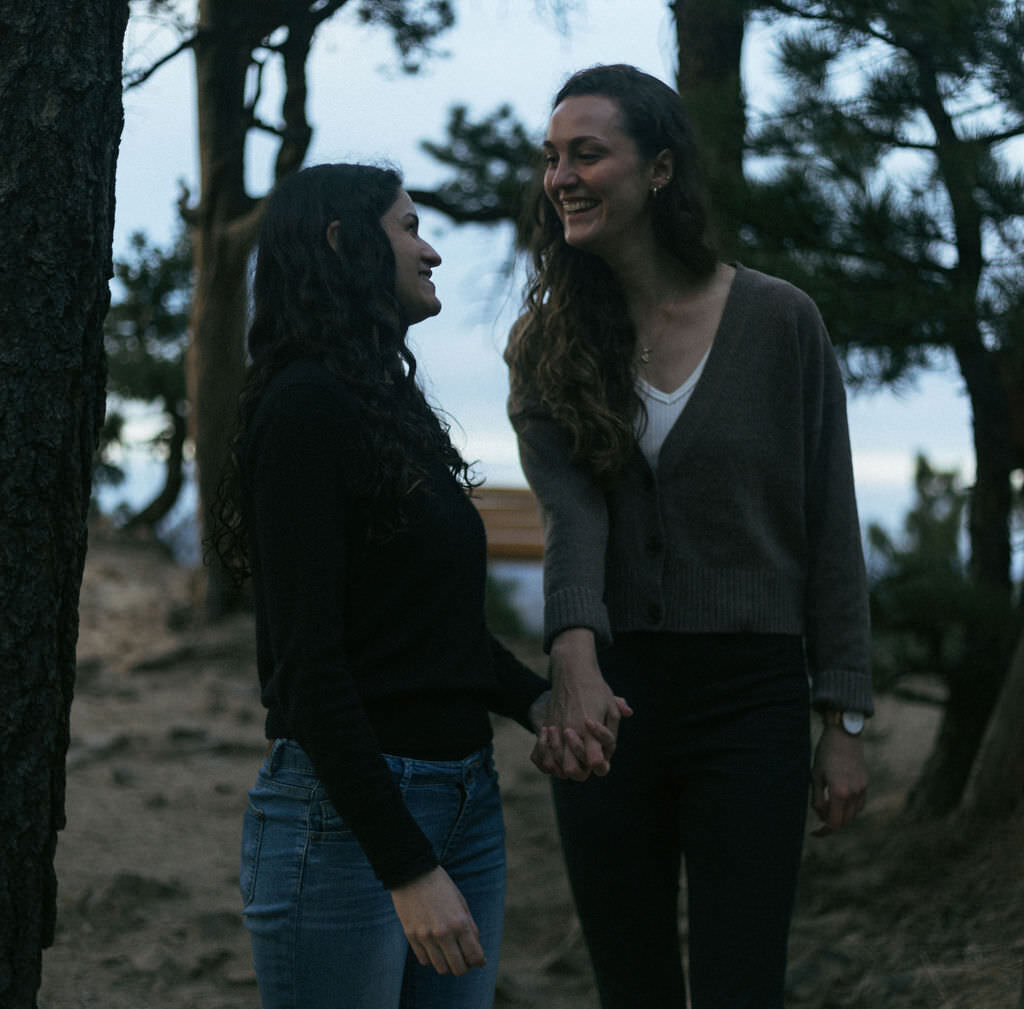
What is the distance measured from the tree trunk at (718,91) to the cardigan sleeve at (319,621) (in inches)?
84.9

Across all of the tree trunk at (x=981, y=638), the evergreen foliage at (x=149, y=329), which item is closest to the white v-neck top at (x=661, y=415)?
the tree trunk at (x=981, y=638)

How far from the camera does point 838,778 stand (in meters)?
2.03

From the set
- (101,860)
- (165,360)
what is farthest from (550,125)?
(165,360)

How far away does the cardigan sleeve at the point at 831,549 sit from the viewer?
204 cm

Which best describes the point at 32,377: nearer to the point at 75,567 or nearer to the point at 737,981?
the point at 75,567

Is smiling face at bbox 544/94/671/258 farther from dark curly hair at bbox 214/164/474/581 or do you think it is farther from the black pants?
the black pants

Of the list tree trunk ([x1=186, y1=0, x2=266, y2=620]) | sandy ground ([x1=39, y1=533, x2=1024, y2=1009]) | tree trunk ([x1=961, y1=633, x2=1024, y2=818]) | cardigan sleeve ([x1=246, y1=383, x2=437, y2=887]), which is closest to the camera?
cardigan sleeve ([x1=246, y1=383, x2=437, y2=887])

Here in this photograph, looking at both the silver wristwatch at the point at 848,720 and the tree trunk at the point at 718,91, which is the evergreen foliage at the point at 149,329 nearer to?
the tree trunk at the point at 718,91

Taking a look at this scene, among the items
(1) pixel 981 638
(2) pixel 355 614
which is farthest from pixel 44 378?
(1) pixel 981 638

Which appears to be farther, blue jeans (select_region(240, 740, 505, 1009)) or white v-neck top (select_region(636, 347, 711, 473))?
white v-neck top (select_region(636, 347, 711, 473))

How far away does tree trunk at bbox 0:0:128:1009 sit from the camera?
193 centimetres

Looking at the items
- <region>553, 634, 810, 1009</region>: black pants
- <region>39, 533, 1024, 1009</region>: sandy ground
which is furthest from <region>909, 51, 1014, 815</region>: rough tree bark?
<region>553, 634, 810, 1009</region>: black pants

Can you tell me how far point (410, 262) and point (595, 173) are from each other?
0.42m

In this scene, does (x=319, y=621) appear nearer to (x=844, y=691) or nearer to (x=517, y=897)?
(x=844, y=691)
